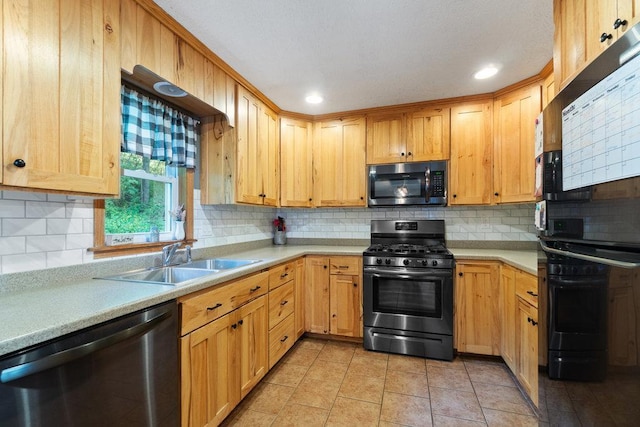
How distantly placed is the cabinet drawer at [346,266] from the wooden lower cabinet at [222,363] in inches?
37.4

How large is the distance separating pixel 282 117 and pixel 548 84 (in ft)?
7.93

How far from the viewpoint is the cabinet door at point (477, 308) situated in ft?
8.18

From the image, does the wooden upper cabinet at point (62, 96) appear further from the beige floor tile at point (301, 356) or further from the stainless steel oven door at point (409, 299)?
the stainless steel oven door at point (409, 299)

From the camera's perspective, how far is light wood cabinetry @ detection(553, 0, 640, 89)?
91cm

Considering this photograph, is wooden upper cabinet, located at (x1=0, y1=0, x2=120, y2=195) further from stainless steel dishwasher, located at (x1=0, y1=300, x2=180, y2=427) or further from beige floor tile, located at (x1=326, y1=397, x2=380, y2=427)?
beige floor tile, located at (x1=326, y1=397, x2=380, y2=427)

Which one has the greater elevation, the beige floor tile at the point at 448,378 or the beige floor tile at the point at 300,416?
the beige floor tile at the point at 300,416

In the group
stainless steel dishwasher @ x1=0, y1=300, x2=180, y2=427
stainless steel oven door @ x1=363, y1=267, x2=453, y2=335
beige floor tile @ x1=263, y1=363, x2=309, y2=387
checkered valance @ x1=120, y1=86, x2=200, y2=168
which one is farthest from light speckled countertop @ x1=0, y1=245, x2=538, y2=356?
stainless steel oven door @ x1=363, y1=267, x2=453, y2=335

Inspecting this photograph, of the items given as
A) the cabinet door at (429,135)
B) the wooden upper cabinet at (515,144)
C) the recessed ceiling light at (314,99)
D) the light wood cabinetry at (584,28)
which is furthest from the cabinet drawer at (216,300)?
the wooden upper cabinet at (515,144)

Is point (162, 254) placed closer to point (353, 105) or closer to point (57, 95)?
point (57, 95)

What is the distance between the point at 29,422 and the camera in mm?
832

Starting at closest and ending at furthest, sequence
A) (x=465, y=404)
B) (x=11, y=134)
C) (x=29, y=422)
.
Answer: (x=29, y=422) → (x=11, y=134) → (x=465, y=404)

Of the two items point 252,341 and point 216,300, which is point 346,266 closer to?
point 252,341

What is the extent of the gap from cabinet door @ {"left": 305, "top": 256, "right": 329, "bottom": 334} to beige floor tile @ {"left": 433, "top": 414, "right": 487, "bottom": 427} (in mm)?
1313

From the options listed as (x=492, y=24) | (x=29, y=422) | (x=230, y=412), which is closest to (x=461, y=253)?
(x=492, y=24)
